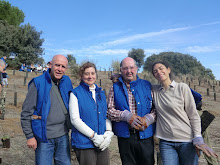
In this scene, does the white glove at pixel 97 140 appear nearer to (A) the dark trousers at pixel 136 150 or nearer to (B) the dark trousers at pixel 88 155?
(B) the dark trousers at pixel 88 155

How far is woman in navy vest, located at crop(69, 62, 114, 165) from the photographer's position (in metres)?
2.61

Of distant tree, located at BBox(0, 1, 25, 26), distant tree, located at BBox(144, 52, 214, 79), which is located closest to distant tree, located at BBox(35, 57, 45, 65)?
distant tree, located at BBox(0, 1, 25, 26)

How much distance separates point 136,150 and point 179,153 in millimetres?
557

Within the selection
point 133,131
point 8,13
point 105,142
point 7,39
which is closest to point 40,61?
point 7,39

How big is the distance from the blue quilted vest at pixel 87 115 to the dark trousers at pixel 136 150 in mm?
418

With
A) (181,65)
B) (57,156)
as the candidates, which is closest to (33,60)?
(57,156)

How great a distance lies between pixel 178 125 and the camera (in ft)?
8.92

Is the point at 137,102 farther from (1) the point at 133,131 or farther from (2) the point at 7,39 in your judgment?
(2) the point at 7,39

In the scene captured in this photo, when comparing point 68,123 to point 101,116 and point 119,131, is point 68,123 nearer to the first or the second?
point 101,116

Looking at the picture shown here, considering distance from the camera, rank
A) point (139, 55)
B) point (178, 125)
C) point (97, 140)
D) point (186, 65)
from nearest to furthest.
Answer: point (97, 140)
point (178, 125)
point (186, 65)
point (139, 55)

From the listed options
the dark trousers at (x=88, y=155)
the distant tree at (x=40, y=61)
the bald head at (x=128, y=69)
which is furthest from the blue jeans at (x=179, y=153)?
the distant tree at (x=40, y=61)

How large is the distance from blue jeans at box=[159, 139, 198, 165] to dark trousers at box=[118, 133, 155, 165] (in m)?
0.22

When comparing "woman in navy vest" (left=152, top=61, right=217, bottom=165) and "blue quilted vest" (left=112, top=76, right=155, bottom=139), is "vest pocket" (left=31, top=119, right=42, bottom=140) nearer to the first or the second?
"blue quilted vest" (left=112, top=76, right=155, bottom=139)

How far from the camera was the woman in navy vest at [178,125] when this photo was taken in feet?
8.82
